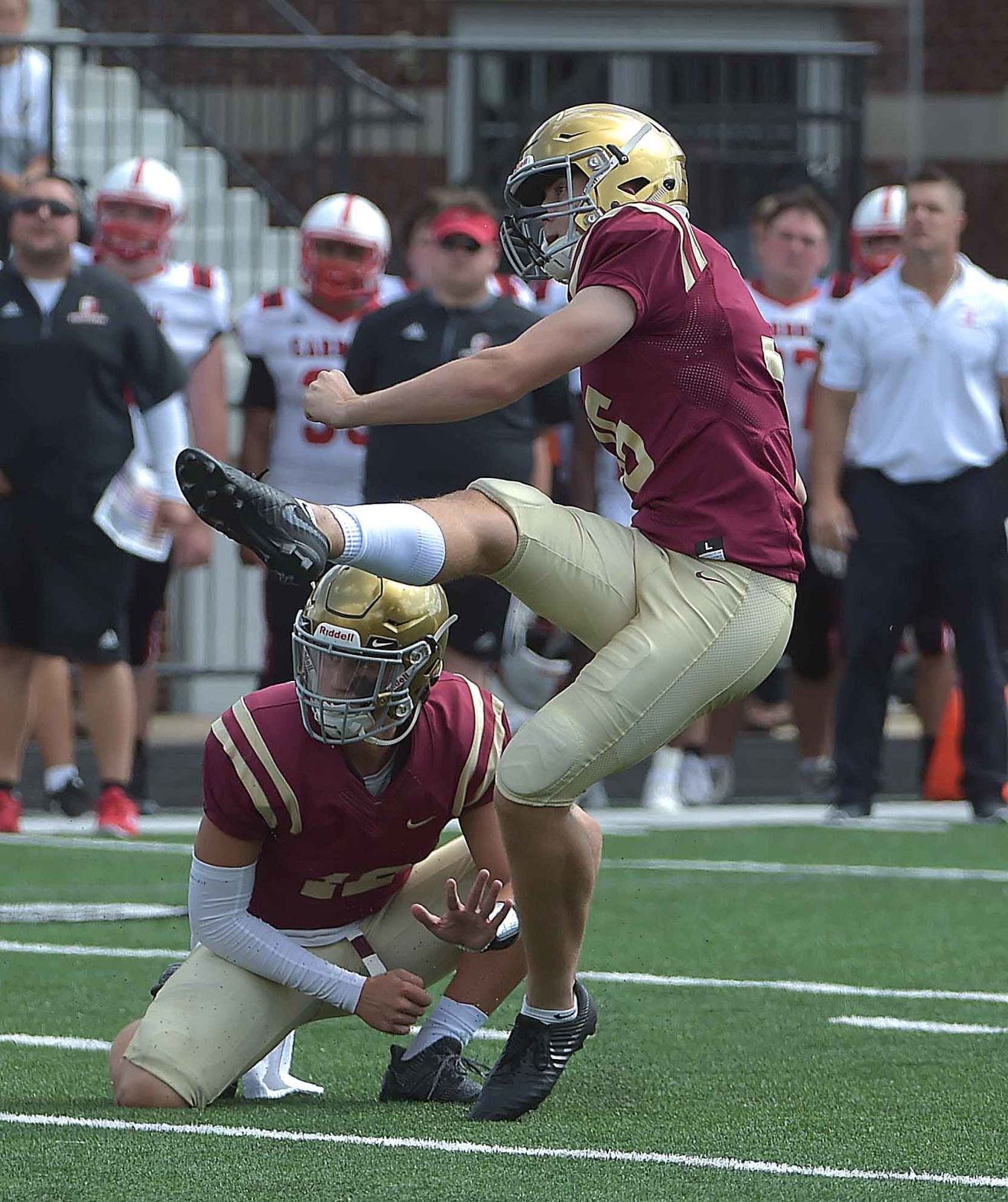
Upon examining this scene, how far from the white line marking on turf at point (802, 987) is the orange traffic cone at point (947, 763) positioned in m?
3.97

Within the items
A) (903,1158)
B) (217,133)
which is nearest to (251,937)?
(903,1158)

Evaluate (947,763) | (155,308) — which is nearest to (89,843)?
(155,308)

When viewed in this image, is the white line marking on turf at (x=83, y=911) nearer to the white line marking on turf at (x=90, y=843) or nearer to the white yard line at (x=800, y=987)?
the white line marking on turf at (x=90, y=843)

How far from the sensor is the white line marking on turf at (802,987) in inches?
213

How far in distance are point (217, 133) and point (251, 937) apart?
33.9 ft

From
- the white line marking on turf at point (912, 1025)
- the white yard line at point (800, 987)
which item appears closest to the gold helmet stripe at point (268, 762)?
the white line marking on turf at point (912, 1025)

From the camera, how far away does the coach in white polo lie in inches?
337

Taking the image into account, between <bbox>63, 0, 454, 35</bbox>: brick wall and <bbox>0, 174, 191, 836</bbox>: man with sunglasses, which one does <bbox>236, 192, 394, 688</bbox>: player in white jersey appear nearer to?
<bbox>0, 174, 191, 836</bbox>: man with sunglasses

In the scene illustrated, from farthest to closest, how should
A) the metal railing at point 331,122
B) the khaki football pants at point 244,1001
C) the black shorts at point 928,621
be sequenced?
the metal railing at point 331,122 → the black shorts at point 928,621 → the khaki football pants at point 244,1001

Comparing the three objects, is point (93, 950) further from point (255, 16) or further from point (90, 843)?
point (255, 16)

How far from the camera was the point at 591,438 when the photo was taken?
9.59 m

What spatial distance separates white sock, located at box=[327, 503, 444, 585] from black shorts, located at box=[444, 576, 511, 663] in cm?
377

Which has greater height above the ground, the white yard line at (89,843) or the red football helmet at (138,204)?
the red football helmet at (138,204)

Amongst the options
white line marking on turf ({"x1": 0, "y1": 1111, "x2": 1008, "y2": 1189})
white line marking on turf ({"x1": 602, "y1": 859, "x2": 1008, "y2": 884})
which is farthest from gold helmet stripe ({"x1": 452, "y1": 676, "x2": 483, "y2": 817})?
white line marking on turf ({"x1": 602, "y1": 859, "x2": 1008, "y2": 884})
